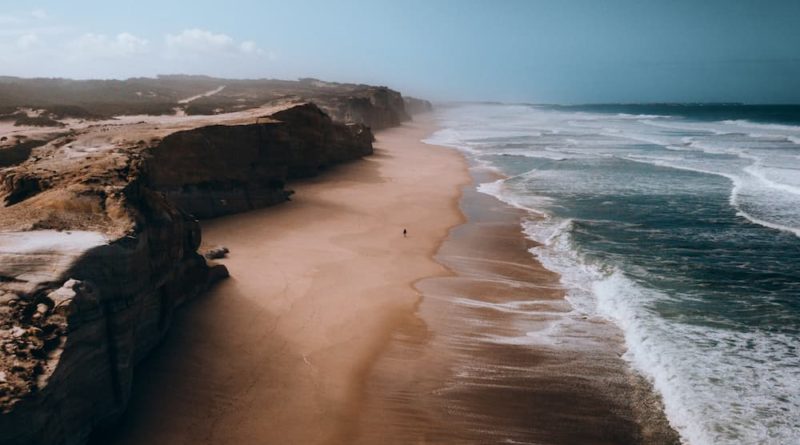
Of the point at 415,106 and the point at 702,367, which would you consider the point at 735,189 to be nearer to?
the point at 702,367

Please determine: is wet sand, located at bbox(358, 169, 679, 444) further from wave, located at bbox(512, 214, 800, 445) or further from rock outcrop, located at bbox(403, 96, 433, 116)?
rock outcrop, located at bbox(403, 96, 433, 116)

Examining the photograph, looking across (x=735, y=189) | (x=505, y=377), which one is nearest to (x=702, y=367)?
(x=505, y=377)

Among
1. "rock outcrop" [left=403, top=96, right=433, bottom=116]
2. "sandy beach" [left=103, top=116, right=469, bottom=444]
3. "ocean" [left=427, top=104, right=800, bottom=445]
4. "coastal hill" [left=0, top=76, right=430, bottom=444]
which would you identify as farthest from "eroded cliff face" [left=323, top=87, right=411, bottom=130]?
"rock outcrop" [left=403, top=96, right=433, bottom=116]

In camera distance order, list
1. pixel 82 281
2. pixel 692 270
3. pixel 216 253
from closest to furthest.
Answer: pixel 82 281, pixel 216 253, pixel 692 270

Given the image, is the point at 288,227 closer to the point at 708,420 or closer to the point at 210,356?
the point at 210,356

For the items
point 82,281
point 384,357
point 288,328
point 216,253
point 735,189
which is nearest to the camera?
point 82,281


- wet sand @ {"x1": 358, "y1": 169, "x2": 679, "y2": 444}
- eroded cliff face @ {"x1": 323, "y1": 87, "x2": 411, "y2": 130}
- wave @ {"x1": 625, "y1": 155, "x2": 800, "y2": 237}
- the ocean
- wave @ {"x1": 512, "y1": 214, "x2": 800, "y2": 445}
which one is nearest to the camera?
wave @ {"x1": 512, "y1": 214, "x2": 800, "y2": 445}
